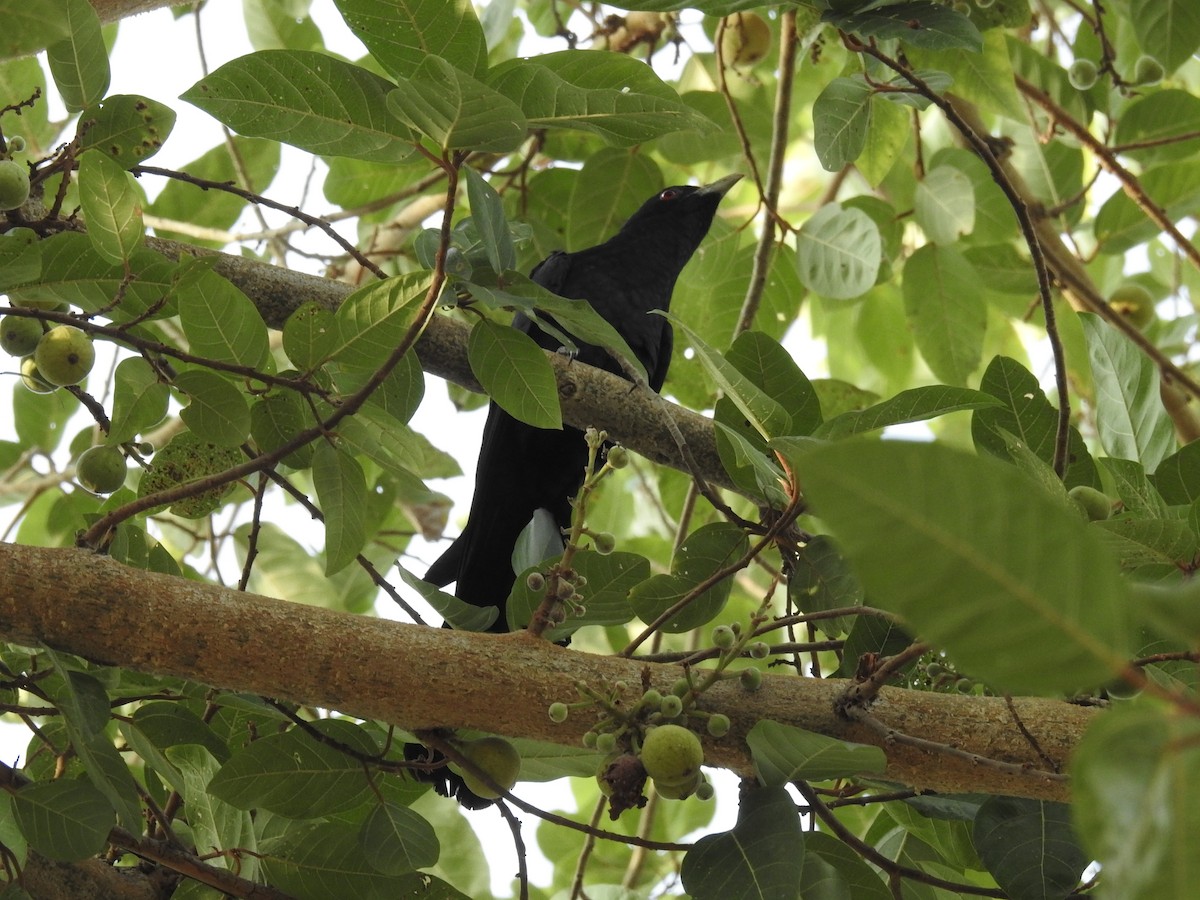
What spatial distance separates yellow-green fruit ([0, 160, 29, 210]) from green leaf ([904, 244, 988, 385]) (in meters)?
2.14

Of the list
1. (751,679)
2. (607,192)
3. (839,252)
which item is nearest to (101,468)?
(751,679)

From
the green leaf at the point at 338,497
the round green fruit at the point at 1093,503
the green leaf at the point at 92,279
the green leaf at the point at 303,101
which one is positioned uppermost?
the green leaf at the point at 303,101

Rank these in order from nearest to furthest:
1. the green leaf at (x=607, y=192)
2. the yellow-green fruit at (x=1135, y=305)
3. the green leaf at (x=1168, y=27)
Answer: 1. the green leaf at (x=1168, y=27)
2. the green leaf at (x=607, y=192)
3. the yellow-green fruit at (x=1135, y=305)

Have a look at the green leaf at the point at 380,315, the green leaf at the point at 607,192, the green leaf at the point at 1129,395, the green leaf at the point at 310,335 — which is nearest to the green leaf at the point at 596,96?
the green leaf at the point at 380,315

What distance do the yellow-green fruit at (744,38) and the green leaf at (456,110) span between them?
2.04 m

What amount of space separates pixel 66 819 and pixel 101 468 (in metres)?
0.57

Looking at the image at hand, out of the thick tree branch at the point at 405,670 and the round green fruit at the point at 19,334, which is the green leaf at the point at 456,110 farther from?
the round green fruit at the point at 19,334

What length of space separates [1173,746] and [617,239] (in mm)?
3153

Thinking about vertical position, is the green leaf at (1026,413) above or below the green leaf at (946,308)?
below

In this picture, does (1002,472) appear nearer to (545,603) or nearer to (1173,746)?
(1173,746)

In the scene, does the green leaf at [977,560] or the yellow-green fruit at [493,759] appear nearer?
the green leaf at [977,560]

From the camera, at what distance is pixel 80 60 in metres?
1.74

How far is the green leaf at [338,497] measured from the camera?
160 centimetres

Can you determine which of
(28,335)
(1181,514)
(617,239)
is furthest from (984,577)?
(617,239)
